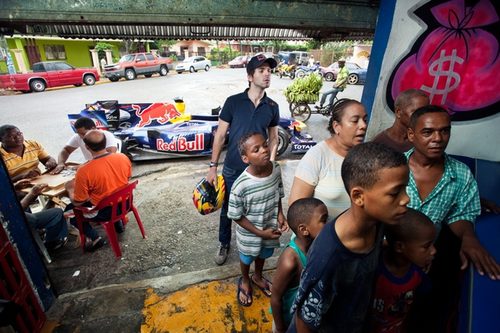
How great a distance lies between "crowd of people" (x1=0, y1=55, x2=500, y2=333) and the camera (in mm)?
1112

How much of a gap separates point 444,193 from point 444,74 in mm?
2037

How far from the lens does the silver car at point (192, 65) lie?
26.4m

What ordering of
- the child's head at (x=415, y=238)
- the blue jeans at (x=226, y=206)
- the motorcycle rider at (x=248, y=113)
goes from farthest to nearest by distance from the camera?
the blue jeans at (x=226, y=206) < the motorcycle rider at (x=248, y=113) < the child's head at (x=415, y=238)

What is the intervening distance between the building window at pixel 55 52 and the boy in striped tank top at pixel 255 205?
2839cm

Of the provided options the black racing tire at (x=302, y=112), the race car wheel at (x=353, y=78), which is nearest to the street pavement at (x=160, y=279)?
the black racing tire at (x=302, y=112)

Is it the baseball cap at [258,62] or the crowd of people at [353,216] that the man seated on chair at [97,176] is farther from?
the baseball cap at [258,62]

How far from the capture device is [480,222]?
5.63 ft

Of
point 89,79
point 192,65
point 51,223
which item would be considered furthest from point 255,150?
point 192,65

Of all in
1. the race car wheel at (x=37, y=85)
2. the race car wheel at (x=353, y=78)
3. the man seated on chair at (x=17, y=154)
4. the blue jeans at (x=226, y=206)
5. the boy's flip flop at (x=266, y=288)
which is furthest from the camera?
the race car wheel at (x=353, y=78)

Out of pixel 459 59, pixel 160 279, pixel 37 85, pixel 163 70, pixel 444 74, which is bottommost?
pixel 37 85

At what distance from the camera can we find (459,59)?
2.96m

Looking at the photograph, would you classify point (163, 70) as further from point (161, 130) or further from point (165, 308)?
point (165, 308)

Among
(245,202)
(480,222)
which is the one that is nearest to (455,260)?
(480,222)

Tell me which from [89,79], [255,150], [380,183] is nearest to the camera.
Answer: [380,183]
